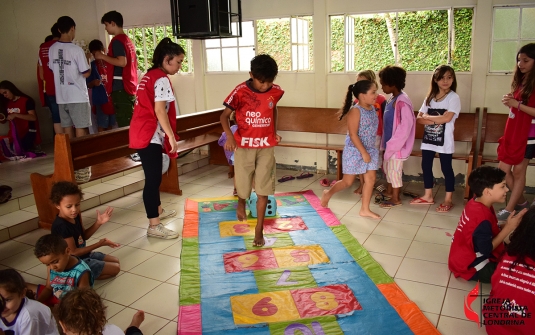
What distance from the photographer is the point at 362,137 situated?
402cm

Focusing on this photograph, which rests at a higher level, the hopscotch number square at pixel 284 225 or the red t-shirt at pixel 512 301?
the red t-shirt at pixel 512 301

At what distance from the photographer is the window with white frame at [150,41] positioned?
6.76 metres

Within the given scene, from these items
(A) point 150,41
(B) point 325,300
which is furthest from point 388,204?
(A) point 150,41

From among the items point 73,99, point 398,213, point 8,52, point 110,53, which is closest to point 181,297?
point 398,213

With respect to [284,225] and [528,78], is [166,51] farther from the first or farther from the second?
[528,78]

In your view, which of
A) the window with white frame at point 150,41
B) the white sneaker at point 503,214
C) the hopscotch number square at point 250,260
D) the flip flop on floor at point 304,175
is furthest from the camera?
the window with white frame at point 150,41

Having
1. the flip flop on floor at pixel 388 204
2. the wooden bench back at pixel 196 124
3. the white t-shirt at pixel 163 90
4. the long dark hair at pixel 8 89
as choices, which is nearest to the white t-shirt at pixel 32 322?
the white t-shirt at pixel 163 90

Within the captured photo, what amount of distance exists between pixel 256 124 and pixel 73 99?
2.47 metres

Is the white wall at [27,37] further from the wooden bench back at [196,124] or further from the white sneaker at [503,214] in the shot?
the white sneaker at [503,214]

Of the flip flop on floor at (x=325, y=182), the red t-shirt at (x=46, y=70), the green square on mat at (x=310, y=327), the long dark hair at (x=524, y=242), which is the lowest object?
the green square on mat at (x=310, y=327)

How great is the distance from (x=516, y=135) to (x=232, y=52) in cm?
394

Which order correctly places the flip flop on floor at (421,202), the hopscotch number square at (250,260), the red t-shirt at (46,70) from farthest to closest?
the red t-shirt at (46,70), the flip flop on floor at (421,202), the hopscotch number square at (250,260)

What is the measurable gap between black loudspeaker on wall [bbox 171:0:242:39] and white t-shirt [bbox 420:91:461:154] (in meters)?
2.58

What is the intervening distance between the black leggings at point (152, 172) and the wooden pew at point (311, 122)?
2312 mm
